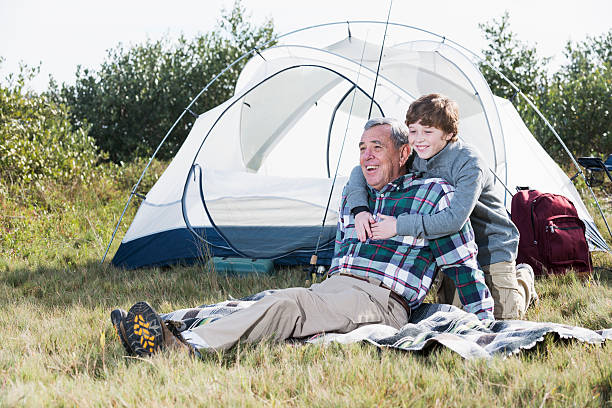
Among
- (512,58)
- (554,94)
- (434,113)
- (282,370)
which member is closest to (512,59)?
(512,58)

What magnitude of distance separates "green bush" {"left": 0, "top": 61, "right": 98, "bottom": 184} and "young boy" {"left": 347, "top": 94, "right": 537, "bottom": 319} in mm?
4538

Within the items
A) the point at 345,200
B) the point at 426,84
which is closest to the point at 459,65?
the point at 426,84

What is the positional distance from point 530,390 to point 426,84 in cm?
278

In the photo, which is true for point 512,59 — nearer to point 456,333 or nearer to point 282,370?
point 456,333

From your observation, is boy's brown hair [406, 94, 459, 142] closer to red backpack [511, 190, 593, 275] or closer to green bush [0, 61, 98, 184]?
red backpack [511, 190, 593, 275]

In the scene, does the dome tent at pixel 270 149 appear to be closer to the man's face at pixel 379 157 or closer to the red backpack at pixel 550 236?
the red backpack at pixel 550 236

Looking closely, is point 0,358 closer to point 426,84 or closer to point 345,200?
point 345,200

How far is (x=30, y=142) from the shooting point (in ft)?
19.8

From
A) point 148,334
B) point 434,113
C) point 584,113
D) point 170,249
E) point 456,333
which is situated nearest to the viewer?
point 148,334

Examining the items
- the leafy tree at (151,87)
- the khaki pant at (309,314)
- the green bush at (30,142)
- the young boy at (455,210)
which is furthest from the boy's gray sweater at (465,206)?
the leafy tree at (151,87)

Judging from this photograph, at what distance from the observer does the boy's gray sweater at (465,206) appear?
7.42 feet

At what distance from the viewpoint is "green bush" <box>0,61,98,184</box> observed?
5824mm

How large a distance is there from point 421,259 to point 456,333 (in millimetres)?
368

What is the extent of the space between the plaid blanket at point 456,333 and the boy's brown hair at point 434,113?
0.78 metres
